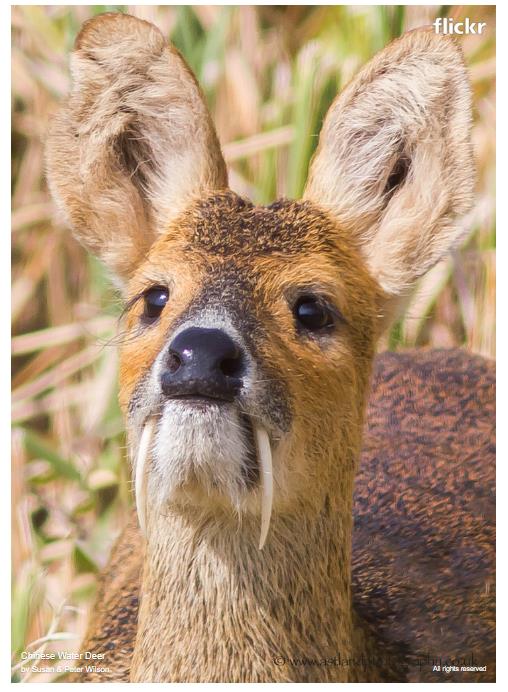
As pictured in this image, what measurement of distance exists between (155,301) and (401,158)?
3.32ft

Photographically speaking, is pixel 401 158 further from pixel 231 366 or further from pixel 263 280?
pixel 231 366

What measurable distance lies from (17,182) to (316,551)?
8.89ft

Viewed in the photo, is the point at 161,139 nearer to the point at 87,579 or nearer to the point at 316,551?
the point at 316,551

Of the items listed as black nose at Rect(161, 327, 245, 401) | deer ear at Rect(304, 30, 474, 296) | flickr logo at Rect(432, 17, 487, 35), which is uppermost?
flickr logo at Rect(432, 17, 487, 35)

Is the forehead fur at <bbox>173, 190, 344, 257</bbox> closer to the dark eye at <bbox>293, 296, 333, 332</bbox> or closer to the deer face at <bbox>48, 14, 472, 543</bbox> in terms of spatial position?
Result: the deer face at <bbox>48, 14, 472, 543</bbox>

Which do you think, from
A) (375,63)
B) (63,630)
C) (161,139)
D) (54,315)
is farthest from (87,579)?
(375,63)

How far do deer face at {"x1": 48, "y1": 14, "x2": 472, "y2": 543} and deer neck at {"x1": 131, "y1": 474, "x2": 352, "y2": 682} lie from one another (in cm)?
14

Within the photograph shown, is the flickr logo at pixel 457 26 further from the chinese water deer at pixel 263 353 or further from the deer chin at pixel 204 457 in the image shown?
the deer chin at pixel 204 457

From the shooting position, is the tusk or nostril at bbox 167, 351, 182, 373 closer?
nostril at bbox 167, 351, 182, 373

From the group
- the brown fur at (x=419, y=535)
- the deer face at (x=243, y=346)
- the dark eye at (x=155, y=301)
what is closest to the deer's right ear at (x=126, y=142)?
the deer face at (x=243, y=346)

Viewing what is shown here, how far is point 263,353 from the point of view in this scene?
3.54m

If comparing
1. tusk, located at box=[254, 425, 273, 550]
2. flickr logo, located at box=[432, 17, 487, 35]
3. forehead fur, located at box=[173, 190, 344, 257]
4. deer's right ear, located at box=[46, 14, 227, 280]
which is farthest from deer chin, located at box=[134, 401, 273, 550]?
flickr logo, located at box=[432, 17, 487, 35]

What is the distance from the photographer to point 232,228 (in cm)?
392

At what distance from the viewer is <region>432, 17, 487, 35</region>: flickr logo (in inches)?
192
